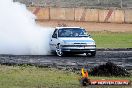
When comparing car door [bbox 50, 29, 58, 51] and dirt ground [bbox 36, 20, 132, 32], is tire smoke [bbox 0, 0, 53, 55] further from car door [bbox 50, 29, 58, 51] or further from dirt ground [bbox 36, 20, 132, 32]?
dirt ground [bbox 36, 20, 132, 32]

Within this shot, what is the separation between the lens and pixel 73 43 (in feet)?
88.9

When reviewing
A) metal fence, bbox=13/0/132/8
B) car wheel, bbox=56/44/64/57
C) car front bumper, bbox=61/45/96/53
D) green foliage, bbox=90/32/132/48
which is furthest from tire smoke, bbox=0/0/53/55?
metal fence, bbox=13/0/132/8

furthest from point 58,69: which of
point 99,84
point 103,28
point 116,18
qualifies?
point 116,18

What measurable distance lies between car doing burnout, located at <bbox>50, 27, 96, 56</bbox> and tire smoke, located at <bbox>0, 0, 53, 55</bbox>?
1.26 m

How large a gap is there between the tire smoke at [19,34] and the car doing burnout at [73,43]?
49.4 inches

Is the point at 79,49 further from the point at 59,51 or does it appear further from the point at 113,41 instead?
the point at 113,41

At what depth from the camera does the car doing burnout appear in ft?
88.9

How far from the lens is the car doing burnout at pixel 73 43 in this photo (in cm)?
2711

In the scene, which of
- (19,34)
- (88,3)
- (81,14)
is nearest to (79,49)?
(19,34)

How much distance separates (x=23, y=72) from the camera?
1781 cm

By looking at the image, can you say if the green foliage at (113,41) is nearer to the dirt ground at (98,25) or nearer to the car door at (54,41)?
the car door at (54,41)

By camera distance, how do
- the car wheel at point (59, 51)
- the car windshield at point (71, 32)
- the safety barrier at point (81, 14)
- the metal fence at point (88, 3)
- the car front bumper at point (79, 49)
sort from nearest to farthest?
the car front bumper at point (79, 49)
the car wheel at point (59, 51)
the car windshield at point (71, 32)
the safety barrier at point (81, 14)
the metal fence at point (88, 3)

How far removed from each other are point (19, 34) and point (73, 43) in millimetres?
4003

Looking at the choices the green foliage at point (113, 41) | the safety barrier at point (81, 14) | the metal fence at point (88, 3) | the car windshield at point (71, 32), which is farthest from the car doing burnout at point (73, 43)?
the metal fence at point (88, 3)
